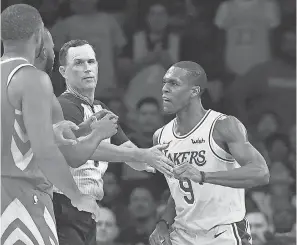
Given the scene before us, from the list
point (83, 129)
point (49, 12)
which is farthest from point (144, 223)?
point (83, 129)

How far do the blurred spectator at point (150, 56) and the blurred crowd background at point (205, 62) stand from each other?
1 cm

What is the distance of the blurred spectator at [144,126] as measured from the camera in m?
7.79

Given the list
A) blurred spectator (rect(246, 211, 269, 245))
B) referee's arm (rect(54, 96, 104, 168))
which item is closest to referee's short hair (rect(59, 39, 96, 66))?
referee's arm (rect(54, 96, 104, 168))

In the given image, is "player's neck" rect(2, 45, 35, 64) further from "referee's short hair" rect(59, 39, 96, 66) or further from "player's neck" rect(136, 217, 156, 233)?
"player's neck" rect(136, 217, 156, 233)

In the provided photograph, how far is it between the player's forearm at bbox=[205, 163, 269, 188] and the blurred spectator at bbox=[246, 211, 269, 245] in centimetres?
264

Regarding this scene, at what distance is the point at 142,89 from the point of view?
8.43 metres

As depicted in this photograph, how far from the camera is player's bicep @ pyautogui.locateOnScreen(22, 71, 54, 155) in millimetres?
3098

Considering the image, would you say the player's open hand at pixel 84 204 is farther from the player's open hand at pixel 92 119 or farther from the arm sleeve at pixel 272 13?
the arm sleeve at pixel 272 13

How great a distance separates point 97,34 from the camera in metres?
8.38

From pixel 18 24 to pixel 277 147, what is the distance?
5489 millimetres

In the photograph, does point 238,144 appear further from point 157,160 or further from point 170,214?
point 170,214

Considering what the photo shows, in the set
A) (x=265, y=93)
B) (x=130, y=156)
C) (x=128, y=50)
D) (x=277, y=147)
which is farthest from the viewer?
(x=265, y=93)

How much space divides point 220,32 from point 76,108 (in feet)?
14.1

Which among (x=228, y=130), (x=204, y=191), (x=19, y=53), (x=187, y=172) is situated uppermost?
(x=19, y=53)
